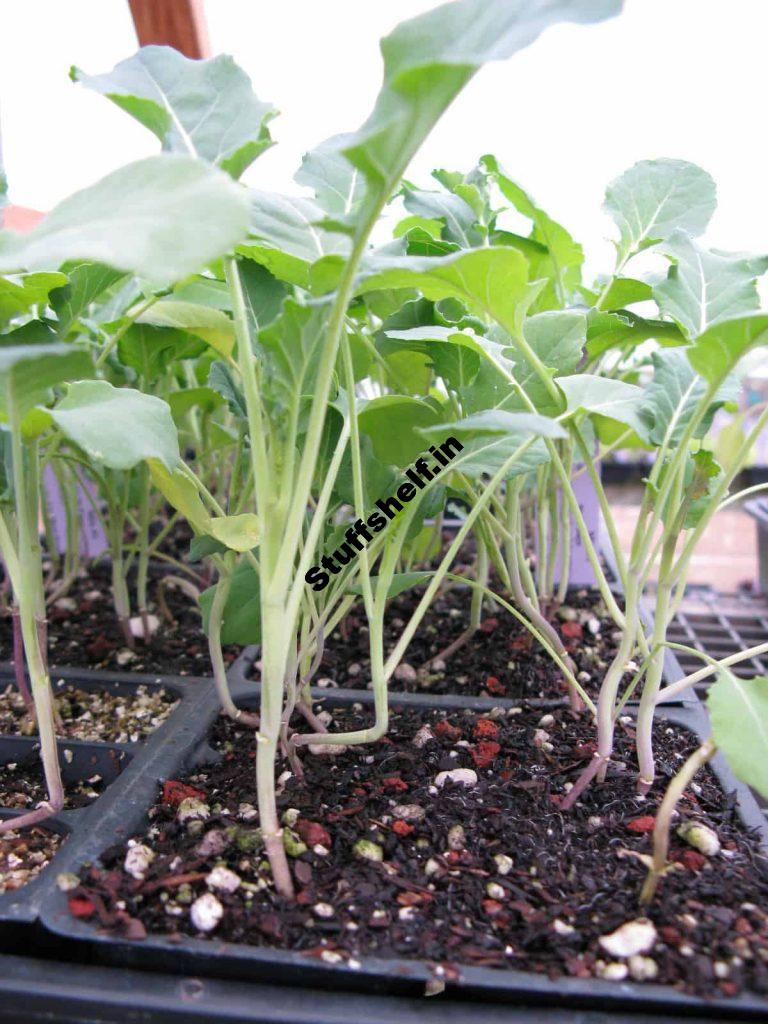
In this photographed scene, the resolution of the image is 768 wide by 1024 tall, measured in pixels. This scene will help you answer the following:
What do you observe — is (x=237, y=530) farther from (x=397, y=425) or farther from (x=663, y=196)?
(x=663, y=196)

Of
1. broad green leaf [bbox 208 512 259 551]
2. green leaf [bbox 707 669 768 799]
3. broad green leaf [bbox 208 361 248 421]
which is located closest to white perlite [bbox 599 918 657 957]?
green leaf [bbox 707 669 768 799]

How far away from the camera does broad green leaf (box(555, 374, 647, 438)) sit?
50cm

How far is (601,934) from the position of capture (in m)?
0.44

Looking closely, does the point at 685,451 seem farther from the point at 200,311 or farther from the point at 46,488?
the point at 46,488

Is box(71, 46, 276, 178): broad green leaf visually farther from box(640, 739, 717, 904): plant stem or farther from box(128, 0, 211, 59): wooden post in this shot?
box(128, 0, 211, 59): wooden post

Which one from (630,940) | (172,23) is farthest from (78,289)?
(172,23)

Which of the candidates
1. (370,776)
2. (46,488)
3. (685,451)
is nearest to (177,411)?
(46,488)

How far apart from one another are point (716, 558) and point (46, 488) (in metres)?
1.59

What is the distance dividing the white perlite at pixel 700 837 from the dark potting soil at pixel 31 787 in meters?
0.46

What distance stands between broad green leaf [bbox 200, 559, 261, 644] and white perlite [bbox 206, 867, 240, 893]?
0.68ft

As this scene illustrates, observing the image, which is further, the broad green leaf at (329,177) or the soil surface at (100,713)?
the soil surface at (100,713)

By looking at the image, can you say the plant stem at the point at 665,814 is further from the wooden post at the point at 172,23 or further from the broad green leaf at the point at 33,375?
the wooden post at the point at 172,23

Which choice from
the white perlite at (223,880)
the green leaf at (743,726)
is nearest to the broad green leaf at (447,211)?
the green leaf at (743,726)

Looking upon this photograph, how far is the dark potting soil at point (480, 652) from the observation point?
78cm
